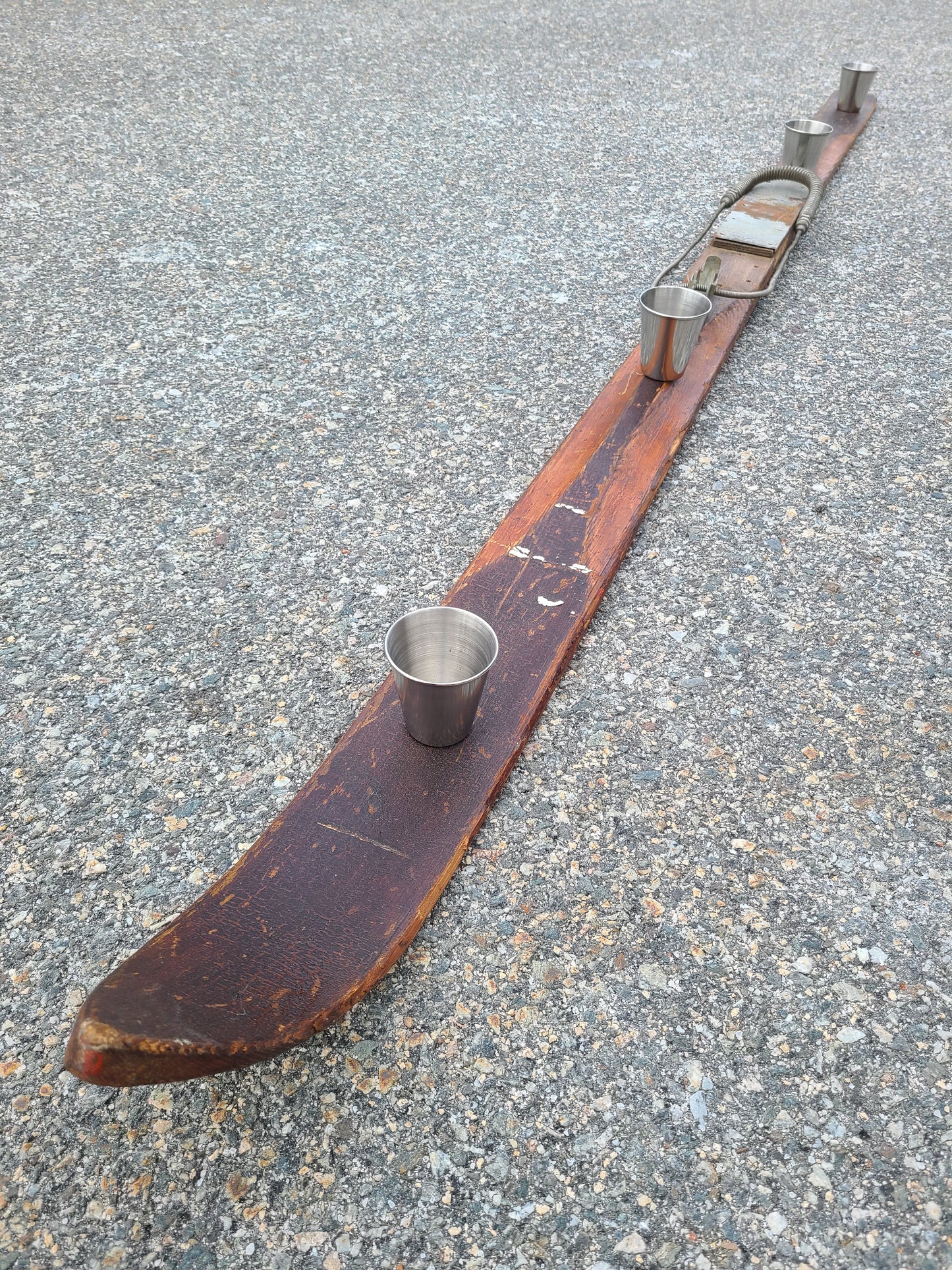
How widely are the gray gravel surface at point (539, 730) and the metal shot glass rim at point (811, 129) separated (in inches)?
9.8

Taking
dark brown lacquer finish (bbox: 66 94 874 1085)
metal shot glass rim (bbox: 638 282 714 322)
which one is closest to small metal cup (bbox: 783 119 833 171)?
metal shot glass rim (bbox: 638 282 714 322)

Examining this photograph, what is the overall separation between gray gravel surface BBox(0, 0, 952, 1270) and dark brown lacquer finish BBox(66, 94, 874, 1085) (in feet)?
0.22

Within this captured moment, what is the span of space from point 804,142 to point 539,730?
262cm

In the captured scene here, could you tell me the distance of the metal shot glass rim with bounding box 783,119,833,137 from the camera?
2988mm

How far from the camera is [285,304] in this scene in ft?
7.92

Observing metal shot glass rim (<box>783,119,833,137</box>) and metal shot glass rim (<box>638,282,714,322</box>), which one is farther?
metal shot glass rim (<box>783,119,833,137</box>)

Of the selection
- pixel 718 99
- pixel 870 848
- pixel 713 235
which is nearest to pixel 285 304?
pixel 713 235

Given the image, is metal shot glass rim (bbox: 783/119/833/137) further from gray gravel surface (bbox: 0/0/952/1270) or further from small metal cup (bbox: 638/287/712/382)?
small metal cup (bbox: 638/287/712/382)

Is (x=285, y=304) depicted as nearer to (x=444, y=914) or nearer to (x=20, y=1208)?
(x=444, y=914)

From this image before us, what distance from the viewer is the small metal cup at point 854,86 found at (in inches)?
142

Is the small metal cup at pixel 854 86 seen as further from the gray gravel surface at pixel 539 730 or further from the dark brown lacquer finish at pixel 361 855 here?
the dark brown lacquer finish at pixel 361 855

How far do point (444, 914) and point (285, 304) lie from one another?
184 centimetres

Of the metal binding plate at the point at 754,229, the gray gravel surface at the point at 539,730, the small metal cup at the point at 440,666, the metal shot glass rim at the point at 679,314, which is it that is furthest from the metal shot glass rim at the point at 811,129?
the small metal cup at the point at 440,666

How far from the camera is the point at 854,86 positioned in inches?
144
